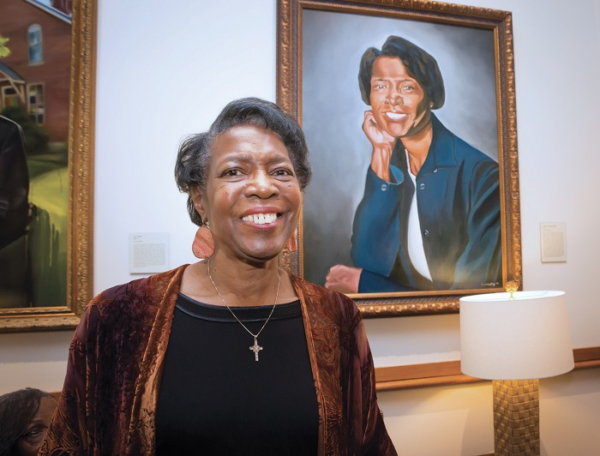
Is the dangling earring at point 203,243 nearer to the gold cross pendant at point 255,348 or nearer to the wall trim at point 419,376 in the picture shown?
the gold cross pendant at point 255,348

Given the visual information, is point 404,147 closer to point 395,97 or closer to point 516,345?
point 395,97

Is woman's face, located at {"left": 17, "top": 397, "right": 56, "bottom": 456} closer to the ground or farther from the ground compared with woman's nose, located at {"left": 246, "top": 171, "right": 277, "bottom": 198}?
closer to the ground

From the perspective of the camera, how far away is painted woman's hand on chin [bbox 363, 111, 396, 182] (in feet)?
7.09

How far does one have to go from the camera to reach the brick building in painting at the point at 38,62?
6.06 feet

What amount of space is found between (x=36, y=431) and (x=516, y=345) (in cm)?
162

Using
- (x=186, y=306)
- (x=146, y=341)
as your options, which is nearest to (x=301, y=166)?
(x=186, y=306)

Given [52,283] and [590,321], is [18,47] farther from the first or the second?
[590,321]

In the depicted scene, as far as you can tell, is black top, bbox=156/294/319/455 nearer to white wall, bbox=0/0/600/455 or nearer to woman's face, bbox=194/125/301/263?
woman's face, bbox=194/125/301/263

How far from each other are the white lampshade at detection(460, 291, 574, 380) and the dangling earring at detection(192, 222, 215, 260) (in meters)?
1.02

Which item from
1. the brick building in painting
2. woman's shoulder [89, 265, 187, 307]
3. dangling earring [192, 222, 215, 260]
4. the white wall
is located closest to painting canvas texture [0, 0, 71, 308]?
the brick building in painting

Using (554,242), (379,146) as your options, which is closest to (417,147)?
(379,146)

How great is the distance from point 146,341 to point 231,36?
149 centimetres

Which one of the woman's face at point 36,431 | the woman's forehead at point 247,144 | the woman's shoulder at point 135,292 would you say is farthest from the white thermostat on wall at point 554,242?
the woman's face at point 36,431

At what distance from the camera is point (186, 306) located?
1.12m
